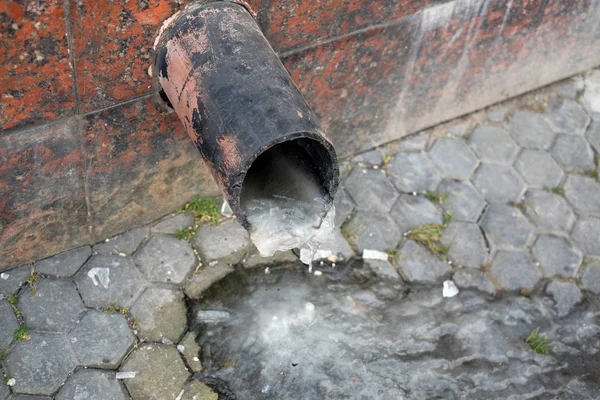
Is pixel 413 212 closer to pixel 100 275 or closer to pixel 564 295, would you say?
pixel 564 295

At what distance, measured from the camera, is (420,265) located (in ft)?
13.6

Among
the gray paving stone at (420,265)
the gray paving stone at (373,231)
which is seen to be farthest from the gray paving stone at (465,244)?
the gray paving stone at (373,231)

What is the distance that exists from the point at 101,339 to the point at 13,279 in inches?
24.1

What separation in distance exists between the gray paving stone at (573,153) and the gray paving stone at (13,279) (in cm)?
360

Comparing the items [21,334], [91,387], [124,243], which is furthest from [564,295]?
[21,334]

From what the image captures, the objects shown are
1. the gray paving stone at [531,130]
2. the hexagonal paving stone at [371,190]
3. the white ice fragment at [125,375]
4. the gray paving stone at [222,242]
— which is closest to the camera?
the white ice fragment at [125,375]

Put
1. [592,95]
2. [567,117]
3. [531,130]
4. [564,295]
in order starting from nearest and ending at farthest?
1. [564,295]
2. [531,130]
3. [567,117]
4. [592,95]

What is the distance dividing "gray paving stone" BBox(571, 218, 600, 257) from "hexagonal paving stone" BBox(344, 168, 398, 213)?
1.23 meters

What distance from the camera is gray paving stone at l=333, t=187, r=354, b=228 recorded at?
13.9 feet

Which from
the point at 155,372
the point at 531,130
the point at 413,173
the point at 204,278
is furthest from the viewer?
the point at 531,130

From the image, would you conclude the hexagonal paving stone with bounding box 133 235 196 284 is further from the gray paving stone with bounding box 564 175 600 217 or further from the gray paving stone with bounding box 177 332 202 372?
the gray paving stone with bounding box 564 175 600 217

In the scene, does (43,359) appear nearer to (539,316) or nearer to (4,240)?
(4,240)

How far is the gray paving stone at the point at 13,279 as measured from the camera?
363cm

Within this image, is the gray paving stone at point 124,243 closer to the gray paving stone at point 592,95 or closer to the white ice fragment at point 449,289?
the white ice fragment at point 449,289
